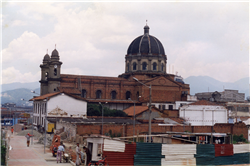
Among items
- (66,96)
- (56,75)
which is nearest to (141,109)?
(66,96)

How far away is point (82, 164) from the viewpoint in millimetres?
24797

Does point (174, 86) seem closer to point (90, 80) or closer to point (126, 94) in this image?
point (126, 94)

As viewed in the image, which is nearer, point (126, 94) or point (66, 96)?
point (66, 96)

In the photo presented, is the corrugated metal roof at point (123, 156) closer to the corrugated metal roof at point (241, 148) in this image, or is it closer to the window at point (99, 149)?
the window at point (99, 149)

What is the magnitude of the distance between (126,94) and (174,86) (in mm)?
10922

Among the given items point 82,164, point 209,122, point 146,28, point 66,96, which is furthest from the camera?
point 146,28

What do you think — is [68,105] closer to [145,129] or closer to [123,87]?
[145,129]

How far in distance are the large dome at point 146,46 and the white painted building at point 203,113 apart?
18.0m

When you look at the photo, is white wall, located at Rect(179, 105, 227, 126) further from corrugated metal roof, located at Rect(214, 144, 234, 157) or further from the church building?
corrugated metal roof, located at Rect(214, 144, 234, 157)

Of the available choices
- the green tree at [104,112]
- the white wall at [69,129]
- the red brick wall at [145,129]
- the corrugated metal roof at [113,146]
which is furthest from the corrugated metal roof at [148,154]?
the green tree at [104,112]

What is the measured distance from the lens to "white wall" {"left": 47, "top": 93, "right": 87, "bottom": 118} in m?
58.6

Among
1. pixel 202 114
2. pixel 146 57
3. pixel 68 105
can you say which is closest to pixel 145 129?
pixel 68 105

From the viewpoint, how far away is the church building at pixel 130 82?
232 feet

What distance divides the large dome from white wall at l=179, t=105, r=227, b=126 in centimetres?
1819
